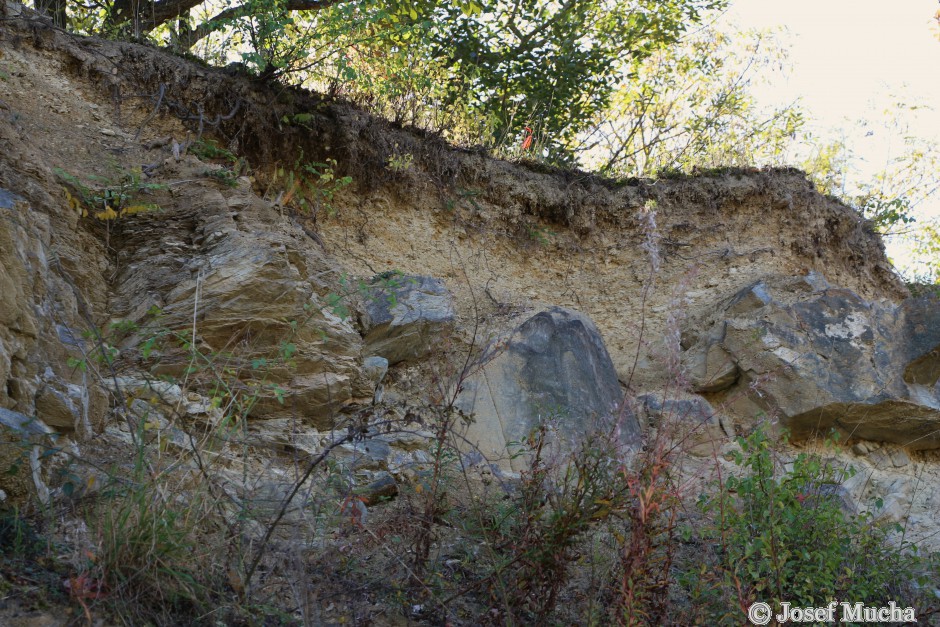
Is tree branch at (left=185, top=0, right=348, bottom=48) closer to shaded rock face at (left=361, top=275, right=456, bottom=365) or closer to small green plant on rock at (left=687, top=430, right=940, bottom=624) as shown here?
shaded rock face at (left=361, top=275, right=456, bottom=365)

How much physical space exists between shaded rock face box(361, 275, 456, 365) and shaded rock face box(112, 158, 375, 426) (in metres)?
0.47

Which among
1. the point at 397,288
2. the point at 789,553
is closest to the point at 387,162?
the point at 397,288

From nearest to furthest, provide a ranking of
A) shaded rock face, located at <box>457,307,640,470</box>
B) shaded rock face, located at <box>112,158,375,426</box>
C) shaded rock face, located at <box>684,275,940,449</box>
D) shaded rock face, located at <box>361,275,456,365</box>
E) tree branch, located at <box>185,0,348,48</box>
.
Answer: shaded rock face, located at <box>112,158,375,426</box> < shaded rock face, located at <box>457,307,640,470</box> < shaded rock face, located at <box>361,275,456,365</box> < tree branch, located at <box>185,0,348,48</box> < shaded rock face, located at <box>684,275,940,449</box>

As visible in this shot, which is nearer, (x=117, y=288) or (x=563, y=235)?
(x=117, y=288)

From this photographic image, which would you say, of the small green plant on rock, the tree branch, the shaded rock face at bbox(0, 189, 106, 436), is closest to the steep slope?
the shaded rock face at bbox(0, 189, 106, 436)

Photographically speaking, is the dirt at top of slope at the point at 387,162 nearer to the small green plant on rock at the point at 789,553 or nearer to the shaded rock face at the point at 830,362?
the shaded rock face at the point at 830,362

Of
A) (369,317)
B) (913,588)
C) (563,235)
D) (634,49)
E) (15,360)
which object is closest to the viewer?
(15,360)

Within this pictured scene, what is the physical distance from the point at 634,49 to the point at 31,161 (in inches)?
321

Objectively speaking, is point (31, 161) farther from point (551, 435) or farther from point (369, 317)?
point (551, 435)

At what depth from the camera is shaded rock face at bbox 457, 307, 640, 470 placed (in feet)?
18.2

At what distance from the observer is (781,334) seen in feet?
22.5

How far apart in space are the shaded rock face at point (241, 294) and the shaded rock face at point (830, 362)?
355 centimetres

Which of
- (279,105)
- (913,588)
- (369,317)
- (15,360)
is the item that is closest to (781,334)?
(913,588)

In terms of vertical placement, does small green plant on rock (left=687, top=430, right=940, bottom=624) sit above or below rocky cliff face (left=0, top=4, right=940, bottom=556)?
below
